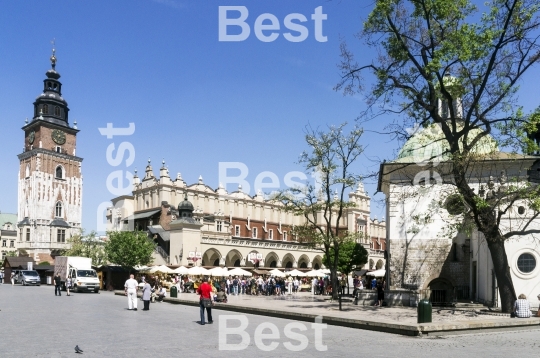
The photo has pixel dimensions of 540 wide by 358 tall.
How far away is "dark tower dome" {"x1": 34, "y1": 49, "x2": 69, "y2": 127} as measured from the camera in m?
89.8

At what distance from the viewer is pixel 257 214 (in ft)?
269

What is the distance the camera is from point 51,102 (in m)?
90.2

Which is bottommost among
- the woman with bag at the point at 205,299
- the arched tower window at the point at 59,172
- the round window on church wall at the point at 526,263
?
the woman with bag at the point at 205,299

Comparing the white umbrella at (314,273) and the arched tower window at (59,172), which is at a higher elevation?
the arched tower window at (59,172)

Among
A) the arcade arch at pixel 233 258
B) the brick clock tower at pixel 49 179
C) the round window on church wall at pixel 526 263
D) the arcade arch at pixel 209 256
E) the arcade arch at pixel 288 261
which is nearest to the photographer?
the round window on church wall at pixel 526 263

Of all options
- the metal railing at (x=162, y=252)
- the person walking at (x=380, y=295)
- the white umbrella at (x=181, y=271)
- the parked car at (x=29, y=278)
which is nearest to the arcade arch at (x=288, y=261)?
the metal railing at (x=162, y=252)

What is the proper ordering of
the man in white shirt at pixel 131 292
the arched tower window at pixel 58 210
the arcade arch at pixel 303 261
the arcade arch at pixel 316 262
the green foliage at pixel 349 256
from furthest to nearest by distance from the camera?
the arched tower window at pixel 58 210, the arcade arch at pixel 316 262, the arcade arch at pixel 303 261, the green foliage at pixel 349 256, the man in white shirt at pixel 131 292

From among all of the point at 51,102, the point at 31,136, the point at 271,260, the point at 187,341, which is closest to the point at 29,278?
the point at 271,260

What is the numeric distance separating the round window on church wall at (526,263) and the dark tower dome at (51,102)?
264 feet

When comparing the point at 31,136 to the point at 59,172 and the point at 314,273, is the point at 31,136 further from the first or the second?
the point at 314,273

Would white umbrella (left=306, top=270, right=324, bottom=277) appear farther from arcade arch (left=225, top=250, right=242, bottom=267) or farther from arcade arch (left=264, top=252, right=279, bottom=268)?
arcade arch (left=264, top=252, right=279, bottom=268)

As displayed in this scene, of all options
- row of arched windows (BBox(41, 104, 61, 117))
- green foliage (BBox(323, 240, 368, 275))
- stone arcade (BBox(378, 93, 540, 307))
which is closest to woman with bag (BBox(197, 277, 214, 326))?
stone arcade (BBox(378, 93, 540, 307))

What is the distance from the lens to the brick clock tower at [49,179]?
3356 inches

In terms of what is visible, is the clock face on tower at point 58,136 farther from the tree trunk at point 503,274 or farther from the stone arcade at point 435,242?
the tree trunk at point 503,274
